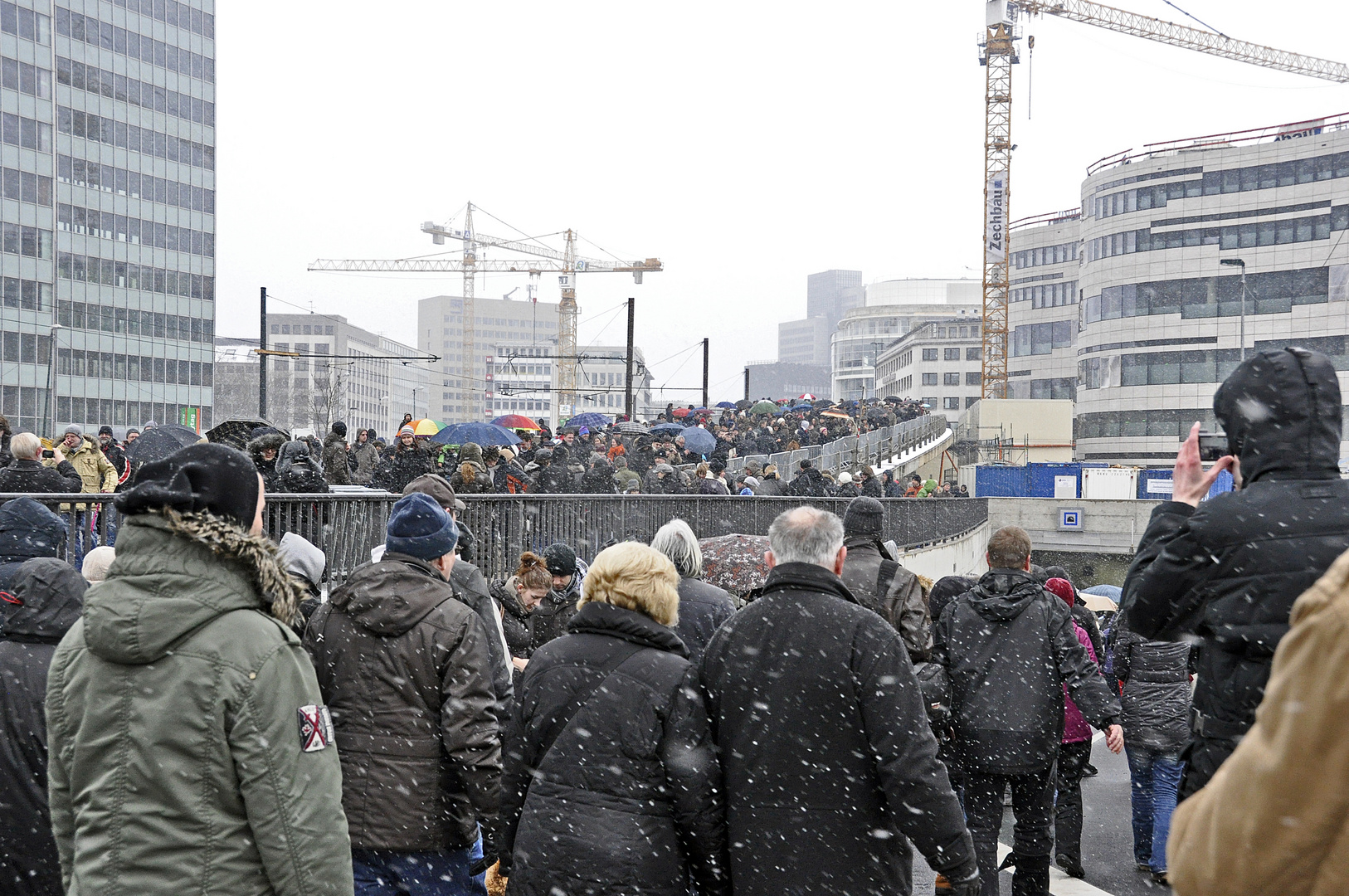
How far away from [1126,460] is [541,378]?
107823 mm

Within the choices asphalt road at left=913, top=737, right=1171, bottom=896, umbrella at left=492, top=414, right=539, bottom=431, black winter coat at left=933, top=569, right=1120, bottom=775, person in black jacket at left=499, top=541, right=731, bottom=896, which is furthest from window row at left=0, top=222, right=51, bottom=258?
person in black jacket at left=499, top=541, right=731, bottom=896

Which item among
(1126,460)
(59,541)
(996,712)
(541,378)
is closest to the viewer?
(59,541)

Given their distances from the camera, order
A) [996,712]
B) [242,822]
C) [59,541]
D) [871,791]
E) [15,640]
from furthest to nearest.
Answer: [996,712]
[59,541]
[15,640]
[871,791]
[242,822]

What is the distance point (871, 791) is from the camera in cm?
346

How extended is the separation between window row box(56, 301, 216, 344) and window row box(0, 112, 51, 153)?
12211 millimetres

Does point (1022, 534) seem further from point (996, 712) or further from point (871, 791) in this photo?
point (871, 791)

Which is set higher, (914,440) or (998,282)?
(998,282)

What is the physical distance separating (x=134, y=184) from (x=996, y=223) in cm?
7388

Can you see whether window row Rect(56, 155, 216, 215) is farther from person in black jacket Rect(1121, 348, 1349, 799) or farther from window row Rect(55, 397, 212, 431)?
person in black jacket Rect(1121, 348, 1349, 799)

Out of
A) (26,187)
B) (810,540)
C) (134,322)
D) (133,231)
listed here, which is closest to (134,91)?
Answer: (133,231)

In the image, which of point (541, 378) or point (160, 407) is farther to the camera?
point (541, 378)

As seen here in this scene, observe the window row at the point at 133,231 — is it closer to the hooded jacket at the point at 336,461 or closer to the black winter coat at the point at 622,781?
the hooded jacket at the point at 336,461

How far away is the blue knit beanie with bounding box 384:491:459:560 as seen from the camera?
4.17 metres

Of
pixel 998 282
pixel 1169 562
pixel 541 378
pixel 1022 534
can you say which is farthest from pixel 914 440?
pixel 541 378
